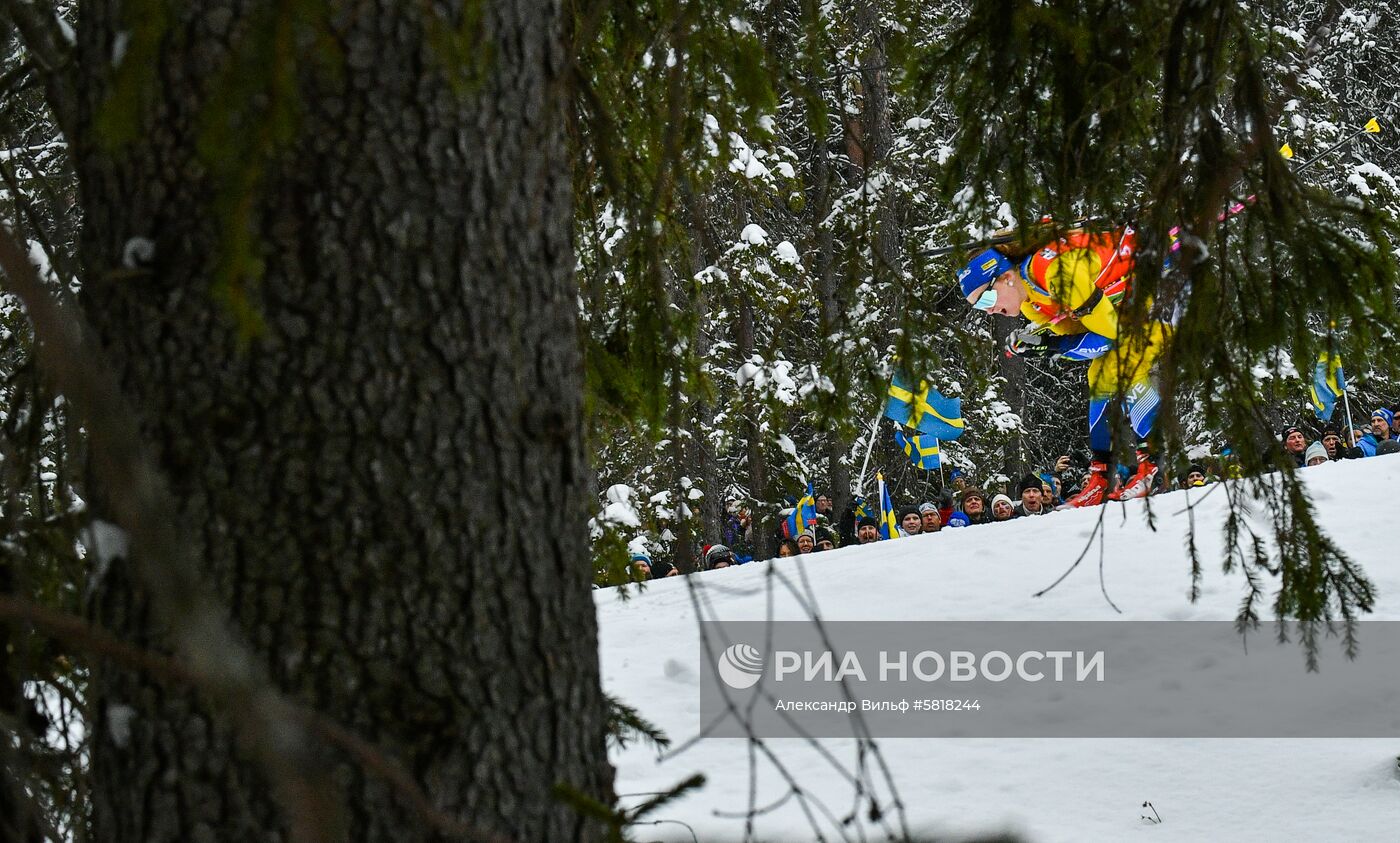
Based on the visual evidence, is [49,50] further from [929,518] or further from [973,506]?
[929,518]

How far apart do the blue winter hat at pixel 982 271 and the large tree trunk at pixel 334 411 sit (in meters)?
5.49

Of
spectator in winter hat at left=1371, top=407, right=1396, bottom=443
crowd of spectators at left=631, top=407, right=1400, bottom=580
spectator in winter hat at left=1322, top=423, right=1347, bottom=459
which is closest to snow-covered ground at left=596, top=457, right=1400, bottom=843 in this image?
crowd of spectators at left=631, top=407, right=1400, bottom=580

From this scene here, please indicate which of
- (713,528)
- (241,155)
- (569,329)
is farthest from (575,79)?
(713,528)

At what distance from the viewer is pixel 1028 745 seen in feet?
18.0

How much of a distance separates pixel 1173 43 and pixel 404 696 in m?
2.53

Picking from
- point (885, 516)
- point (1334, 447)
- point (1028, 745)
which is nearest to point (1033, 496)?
point (885, 516)

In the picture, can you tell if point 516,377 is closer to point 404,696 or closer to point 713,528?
point 404,696

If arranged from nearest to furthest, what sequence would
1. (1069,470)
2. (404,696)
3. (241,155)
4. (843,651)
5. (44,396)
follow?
(241,155) < (404,696) < (44,396) < (843,651) < (1069,470)

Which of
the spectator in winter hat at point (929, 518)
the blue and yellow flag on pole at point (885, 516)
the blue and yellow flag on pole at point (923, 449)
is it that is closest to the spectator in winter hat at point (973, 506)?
the spectator in winter hat at point (929, 518)

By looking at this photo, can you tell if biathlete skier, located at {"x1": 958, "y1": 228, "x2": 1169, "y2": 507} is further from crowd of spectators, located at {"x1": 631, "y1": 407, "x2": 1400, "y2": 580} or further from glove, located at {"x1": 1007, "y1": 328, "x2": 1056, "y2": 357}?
crowd of spectators, located at {"x1": 631, "y1": 407, "x2": 1400, "y2": 580}

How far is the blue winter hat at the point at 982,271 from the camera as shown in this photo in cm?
679

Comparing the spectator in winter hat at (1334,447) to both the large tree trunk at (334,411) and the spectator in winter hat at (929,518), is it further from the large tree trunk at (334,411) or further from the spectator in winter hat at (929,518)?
the large tree trunk at (334,411)

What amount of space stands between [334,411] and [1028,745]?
15.4 feet

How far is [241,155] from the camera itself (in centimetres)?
128
